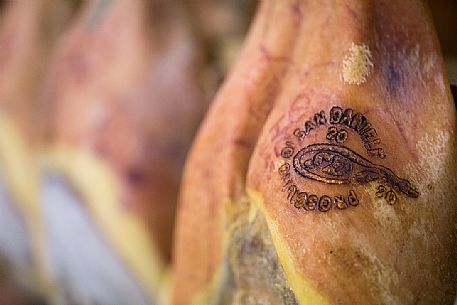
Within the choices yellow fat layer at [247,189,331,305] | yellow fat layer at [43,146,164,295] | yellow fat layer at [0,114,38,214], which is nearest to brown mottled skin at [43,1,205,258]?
yellow fat layer at [43,146,164,295]

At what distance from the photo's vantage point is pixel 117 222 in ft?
1.95

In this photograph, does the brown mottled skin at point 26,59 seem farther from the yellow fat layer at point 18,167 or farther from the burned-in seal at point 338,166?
the burned-in seal at point 338,166

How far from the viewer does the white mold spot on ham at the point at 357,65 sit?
35 centimetres

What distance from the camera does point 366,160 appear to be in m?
0.34

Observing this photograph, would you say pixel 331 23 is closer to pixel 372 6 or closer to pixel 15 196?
pixel 372 6

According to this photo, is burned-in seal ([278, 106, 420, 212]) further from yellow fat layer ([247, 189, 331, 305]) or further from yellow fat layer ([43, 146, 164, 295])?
yellow fat layer ([43, 146, 164, 295])

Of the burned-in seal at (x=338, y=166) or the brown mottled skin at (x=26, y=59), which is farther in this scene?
the brown mottled skin at (x=26, y=59)

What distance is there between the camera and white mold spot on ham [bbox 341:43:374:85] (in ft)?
1.16

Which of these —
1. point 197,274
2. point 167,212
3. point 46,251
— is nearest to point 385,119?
point 197,274

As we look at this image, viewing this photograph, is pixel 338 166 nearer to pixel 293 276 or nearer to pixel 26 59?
pixel 293 276

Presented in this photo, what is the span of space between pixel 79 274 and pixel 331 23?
38cm

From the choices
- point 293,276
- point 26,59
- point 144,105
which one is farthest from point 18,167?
point 293,276

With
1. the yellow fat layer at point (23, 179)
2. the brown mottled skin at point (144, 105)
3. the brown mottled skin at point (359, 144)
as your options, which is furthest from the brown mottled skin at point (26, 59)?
the brown mottled skin at point (359, 144)

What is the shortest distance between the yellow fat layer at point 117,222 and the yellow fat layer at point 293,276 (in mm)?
255
